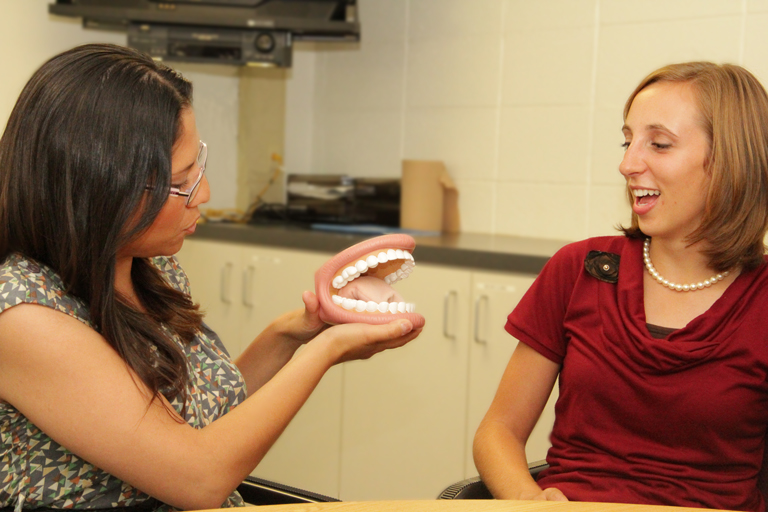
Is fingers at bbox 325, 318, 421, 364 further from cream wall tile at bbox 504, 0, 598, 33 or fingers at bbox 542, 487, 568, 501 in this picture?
cream wall tile at bbox 504, 0, 598, 33

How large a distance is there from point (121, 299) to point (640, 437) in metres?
0.91

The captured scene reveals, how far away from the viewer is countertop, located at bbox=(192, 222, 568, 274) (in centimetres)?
251

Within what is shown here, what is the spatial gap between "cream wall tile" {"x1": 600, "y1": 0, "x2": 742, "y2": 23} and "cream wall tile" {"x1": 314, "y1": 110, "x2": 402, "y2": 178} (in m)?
1.05

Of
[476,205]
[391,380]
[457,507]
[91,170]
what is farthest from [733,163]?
[476,205]

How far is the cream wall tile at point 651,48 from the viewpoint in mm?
2621

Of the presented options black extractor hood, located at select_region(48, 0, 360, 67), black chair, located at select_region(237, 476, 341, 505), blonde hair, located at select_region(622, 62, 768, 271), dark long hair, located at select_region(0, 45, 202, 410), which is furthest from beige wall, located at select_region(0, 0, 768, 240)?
dark long hair, located at select_region(0, 45, 202, 410)

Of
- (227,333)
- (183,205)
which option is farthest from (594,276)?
(227,333)

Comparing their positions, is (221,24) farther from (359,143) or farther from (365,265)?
(365,265)

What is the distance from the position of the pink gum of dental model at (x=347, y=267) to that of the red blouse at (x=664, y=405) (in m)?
0.35

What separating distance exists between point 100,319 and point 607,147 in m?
2.16

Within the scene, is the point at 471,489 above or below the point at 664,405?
below

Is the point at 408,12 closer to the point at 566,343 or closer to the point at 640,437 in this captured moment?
the point at 566,343

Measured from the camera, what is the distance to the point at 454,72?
3340 millimetres

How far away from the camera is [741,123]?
1410 mm
